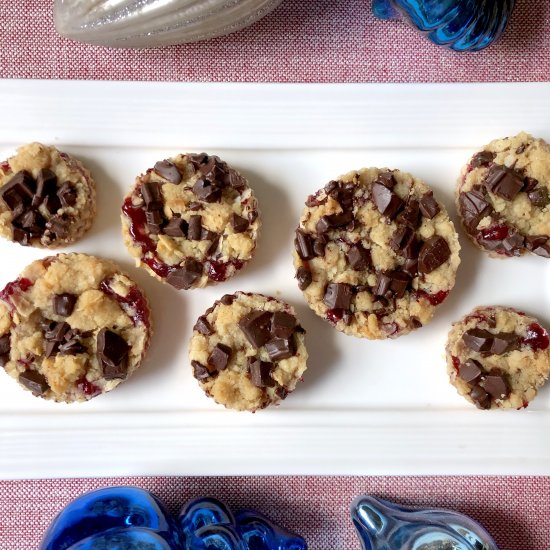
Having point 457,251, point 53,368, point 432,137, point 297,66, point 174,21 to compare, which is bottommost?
point 53,368

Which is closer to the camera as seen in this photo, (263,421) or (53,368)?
(53,368)

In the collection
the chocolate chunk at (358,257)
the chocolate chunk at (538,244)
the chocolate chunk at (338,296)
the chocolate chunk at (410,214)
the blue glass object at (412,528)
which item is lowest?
the blue glass object at (412,528)

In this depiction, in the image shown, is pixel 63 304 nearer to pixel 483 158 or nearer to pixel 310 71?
pixel 310 71

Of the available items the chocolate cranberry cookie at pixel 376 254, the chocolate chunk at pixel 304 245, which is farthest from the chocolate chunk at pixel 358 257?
the chocolate chunk at pixel 304 245

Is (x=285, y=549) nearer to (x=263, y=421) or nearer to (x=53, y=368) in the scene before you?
(x=263, y=421)

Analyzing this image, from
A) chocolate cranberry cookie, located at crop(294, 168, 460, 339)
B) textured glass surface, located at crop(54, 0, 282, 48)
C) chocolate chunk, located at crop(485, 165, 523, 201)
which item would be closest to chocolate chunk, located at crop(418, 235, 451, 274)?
chocolate cranberry cookie, located at crop(294, 168, 460, 339)

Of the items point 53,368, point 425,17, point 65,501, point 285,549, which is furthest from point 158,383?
point 425,17

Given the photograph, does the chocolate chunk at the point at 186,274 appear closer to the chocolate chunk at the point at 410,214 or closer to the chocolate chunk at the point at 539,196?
the chocolate chunk at the point at 410,214

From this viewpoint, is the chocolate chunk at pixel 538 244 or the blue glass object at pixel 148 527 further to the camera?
the chocolate chunk at pixel 538 244
